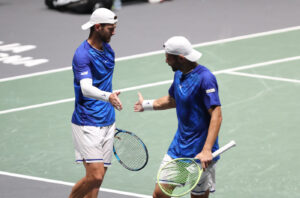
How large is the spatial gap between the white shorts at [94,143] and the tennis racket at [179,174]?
119 cm

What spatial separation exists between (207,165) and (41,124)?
18.0 feet

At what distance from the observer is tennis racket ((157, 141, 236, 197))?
6883 millimetres

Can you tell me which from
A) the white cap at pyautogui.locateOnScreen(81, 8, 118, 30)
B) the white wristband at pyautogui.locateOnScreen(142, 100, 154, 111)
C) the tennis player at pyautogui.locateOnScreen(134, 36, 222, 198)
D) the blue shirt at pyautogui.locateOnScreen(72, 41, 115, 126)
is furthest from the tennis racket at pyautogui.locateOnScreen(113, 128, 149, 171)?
the white cap at pyautogui.locateOnScreen(81, 8, 118, 30)

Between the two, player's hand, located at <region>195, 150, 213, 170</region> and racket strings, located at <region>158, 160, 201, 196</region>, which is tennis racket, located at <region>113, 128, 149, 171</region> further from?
player's hand, located at <region>195, 150, 213, 170</region>

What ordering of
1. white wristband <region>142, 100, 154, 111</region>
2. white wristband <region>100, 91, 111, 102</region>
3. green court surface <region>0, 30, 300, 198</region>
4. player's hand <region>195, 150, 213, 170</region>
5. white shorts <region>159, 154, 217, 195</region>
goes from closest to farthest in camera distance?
1. player's hand <region>195, 150, 213, 170</region>
2. white shorts <region>159, 154, 217, 195</region>
3. white wristband <region>100, 91, 111, 102</region>
4. white wristband <region>142, 100, 154, 111</region>
5. green court surface <region>0, 30, 300, 198</region>

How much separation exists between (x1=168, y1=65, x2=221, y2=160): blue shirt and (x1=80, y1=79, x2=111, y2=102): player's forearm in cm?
79

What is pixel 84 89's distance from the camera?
303 inches

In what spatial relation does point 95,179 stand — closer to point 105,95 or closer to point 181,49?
point 105,95

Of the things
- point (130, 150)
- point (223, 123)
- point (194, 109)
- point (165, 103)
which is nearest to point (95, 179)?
point (130, 150)

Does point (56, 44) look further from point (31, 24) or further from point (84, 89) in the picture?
point (84, 89)

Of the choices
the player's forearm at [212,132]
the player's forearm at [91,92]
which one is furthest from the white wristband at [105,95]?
the player's forearm at [212,132]

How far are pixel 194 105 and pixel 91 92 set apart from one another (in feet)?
3.97

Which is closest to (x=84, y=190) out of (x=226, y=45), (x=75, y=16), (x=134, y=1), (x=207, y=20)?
(x=226, y=45)

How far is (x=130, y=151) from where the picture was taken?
803 cm
